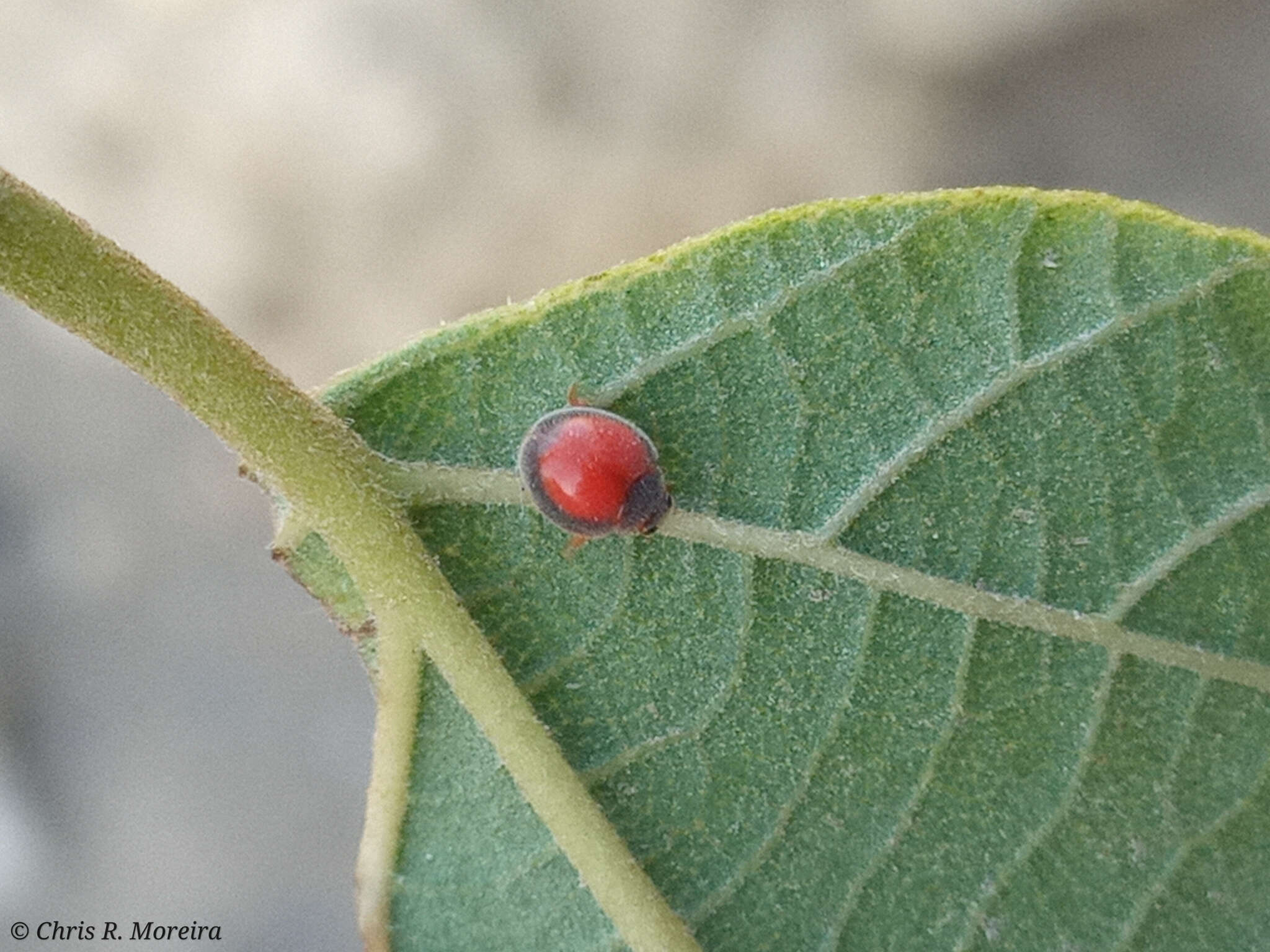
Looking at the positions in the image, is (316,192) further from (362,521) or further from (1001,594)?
(1001,594)

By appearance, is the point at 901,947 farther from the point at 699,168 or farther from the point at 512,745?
the point at 699,168

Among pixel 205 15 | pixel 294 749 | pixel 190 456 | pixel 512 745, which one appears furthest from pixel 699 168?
pixel 512 745

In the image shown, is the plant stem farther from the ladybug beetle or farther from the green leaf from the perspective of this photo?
the ladybug beetle

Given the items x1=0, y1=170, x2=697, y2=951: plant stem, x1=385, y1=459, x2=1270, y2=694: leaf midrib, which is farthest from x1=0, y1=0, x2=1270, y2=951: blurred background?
x1=385, y1=459, x2=1270, y2=694: leaf midrib

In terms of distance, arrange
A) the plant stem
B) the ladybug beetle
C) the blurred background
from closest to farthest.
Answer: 1. the plant stem
2. the ladybug beetle
3. the blurred background

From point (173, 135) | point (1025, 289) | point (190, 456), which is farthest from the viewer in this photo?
point (190, 456)

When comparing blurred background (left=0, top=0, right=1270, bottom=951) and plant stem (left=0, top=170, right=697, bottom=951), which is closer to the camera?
plant stem (left=0, top=170, right=697, bottom=951)

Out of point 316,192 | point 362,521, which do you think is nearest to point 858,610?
point 362,521
